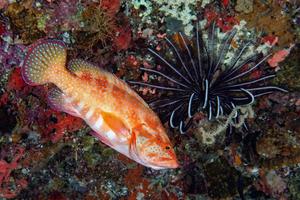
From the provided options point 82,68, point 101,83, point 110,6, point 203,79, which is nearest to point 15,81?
point 110,6

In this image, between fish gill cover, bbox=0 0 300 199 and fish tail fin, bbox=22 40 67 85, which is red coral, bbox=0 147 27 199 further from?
fish tail fin, bbox=22 40 67 85

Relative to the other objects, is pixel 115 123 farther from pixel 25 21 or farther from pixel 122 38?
pixel 25 21

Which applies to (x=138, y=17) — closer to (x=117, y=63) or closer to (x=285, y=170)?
(x=117, y=63)

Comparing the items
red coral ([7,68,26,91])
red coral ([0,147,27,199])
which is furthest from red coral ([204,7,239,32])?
red coral ([0,147,27,199])

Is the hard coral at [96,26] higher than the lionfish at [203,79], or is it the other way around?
the hard coral at [96,26]

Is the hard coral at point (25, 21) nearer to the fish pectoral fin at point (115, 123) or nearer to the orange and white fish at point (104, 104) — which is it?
the orange and white fish at point (104, 104)

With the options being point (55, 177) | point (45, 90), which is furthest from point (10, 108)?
point (55, 177)

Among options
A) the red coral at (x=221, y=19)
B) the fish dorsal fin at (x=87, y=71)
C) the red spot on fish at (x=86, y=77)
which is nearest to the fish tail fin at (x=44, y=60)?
the fish dorsal fin at (x=87, y=71)
